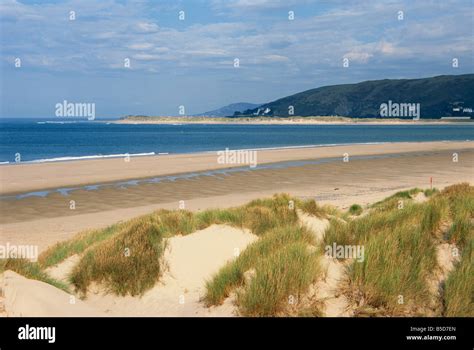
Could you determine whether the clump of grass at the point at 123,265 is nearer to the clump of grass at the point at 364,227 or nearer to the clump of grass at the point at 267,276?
the clump of grass at the point at 267,276

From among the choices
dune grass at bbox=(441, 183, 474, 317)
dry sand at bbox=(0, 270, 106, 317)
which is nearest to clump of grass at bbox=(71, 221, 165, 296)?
dry sand at bbox=(0, 270, 106, 317)

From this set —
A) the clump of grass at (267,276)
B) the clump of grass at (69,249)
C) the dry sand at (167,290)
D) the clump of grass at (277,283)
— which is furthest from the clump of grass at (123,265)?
the clump of grass at (277,283)

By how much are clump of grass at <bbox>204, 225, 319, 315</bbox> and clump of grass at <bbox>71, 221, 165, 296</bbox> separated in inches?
57.8

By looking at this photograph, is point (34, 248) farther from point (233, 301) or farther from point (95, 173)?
point (95, 173)

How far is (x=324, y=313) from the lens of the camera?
21.8ft

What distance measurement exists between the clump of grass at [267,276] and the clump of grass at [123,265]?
1.47m

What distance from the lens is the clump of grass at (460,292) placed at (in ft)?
21.6

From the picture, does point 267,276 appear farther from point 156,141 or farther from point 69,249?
point 156,141

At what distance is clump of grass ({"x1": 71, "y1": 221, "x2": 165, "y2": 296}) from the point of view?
8.53 meters

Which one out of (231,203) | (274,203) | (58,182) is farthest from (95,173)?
(274,203)

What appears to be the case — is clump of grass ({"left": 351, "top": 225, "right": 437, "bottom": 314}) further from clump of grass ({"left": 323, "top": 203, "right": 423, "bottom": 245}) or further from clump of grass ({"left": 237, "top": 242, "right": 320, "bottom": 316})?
clump of grass ({"left": 323, "top": 203, "right": 423, "bottom": 245})

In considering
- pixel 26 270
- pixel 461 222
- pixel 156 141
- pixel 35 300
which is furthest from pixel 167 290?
pixel 156 141

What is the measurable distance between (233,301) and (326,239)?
2155 mm

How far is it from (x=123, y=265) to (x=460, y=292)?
4895mm
